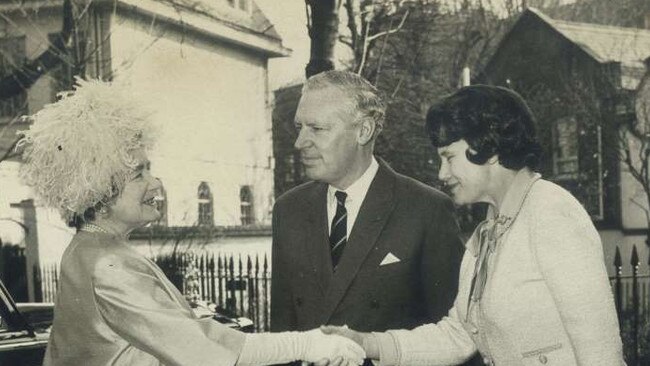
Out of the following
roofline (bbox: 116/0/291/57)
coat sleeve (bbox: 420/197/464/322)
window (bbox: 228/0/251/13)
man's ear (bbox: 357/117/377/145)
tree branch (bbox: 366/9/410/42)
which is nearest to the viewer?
coat sleeve (bbox: 420/197/464/322)

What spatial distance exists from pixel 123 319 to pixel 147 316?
61 mm

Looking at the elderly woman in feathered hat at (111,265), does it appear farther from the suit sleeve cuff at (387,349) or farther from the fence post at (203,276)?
the fence post at (203,276)

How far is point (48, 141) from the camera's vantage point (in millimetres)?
1794

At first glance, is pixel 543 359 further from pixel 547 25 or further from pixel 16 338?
pixel 547 25

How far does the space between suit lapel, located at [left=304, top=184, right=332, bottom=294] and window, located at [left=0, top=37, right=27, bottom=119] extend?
175 inches

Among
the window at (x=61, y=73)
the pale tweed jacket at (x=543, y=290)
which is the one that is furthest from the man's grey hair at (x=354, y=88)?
the window at (x=61, y=73)

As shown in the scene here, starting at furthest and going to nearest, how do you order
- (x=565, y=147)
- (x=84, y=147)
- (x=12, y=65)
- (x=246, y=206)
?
(x=246, y=206) < (x=12, y=65) < (x=565, y=147) < (x=84, y=147)

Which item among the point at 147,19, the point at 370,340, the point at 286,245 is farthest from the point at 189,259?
the point at 370,340

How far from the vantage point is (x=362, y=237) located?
2.45 meters

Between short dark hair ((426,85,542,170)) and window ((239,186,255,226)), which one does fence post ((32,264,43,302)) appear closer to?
window ((239,186,255,226))

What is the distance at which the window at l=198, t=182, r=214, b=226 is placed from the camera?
6.30 m

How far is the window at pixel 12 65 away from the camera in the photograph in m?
6.06

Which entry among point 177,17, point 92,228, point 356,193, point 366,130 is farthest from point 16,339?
point 177,17

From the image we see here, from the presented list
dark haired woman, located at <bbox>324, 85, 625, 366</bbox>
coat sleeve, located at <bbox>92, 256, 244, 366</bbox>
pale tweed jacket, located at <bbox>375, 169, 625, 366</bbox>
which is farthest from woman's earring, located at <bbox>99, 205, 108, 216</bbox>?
pale tweed jacket, located at <bbox>375, 169, 625, 366</bbox>
